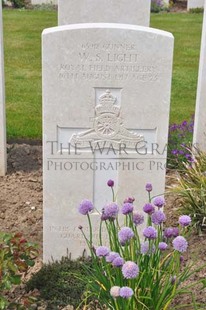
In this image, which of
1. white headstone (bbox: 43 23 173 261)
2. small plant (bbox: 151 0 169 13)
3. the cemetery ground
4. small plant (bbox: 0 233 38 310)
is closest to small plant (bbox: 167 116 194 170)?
the cemetery ground

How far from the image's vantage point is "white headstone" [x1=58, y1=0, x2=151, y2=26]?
5.88 meters

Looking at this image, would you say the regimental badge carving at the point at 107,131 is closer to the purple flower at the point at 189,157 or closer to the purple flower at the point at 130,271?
the purple flower at the point at 130,271

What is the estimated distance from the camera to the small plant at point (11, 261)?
10.9 ft

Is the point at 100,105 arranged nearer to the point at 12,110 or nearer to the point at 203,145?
the point at 203,145

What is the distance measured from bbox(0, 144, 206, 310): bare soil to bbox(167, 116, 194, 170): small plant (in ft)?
0.46

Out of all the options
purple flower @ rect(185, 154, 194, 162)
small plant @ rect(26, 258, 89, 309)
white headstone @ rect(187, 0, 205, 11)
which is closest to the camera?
small plant @ rect(26, 258, 89, 309)

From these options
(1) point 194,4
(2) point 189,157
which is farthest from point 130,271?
(1) point 194,4

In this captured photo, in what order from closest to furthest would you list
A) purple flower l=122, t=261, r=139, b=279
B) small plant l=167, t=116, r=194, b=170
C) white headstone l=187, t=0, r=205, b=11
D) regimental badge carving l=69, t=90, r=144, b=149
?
purple flower l=122, t=261, r=139, b=279, regimental badge carving l=69, t=90, r=144, b=149, small plant l=167, t=116, r=194, b=170, white headstone l=187, t=0, r=205, b=11

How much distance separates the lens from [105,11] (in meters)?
5.97

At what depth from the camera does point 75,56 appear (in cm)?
377

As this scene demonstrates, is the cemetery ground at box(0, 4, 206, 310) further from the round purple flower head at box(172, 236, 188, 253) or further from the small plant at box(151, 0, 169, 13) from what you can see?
the round purple flower head at box(172, 236, 188, 253)

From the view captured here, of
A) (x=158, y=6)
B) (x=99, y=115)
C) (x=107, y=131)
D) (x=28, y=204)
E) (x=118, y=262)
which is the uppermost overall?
(x=158, y=6)

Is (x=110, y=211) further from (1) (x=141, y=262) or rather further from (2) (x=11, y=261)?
(2) (x=11, y=261)

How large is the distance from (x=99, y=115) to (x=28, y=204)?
1567 mm
